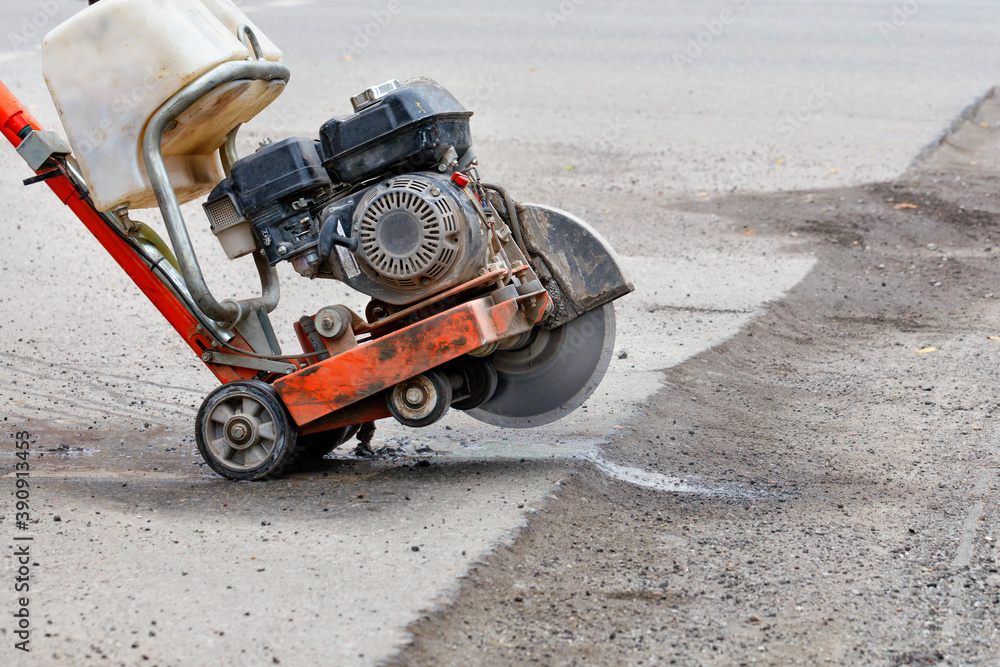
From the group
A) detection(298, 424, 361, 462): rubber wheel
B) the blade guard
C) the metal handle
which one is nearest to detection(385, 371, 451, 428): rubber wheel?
detection(298, 424, 361, 462): rubber wheel

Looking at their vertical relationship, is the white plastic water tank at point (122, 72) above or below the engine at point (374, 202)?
above

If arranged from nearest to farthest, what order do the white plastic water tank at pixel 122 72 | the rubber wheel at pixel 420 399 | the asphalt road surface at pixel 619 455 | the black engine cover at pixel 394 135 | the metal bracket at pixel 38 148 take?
the asphalt road surface at pixel 619 455, the white plastic water tank at pixel 122 72, the black engine cover at pixel 394 135, the rubber wheel at pixel 420 399, the metal bracket at pixel 38 148

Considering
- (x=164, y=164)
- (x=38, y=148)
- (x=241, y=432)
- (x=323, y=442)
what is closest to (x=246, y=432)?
(x=241, y=432)

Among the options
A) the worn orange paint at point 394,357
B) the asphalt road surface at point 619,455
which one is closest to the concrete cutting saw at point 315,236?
the worn orange paint at point 394,357

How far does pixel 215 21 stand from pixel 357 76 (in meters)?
7.25

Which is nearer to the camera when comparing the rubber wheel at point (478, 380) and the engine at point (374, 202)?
the engine at point (374, 202)

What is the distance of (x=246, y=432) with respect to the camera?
159 inches

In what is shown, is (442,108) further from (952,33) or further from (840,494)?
(952,33)

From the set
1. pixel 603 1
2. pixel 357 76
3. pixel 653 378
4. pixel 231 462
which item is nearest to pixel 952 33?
pixel 603 1

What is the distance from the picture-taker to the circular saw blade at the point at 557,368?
4355 millimetres

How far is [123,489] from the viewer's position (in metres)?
4.03

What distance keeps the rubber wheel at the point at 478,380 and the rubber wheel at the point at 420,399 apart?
1.05 ft

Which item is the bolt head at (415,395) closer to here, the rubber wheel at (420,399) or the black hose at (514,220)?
the rubber wheel at (420,399)

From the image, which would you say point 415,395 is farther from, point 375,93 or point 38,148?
point 38,148
